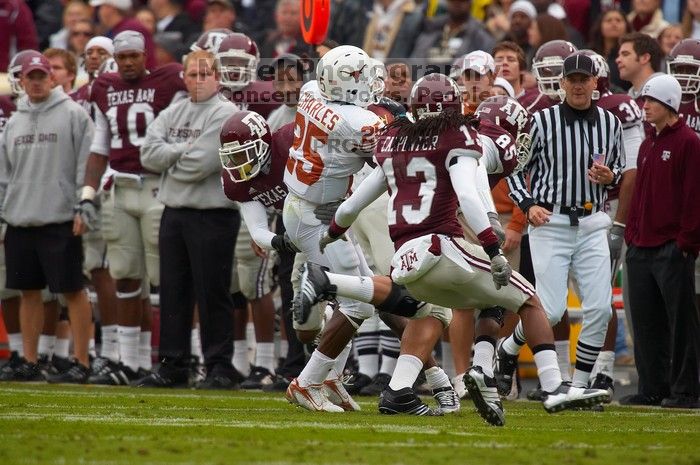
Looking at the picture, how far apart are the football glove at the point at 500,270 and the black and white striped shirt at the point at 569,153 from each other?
1.67 metres

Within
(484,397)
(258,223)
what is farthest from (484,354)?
(258,223)

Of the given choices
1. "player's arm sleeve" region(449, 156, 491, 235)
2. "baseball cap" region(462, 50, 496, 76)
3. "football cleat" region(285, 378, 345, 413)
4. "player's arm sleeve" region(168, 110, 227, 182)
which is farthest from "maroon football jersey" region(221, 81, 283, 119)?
"player's arm sleeve" region(449, 156, 491, 235)

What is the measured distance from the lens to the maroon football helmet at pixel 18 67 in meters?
10.6

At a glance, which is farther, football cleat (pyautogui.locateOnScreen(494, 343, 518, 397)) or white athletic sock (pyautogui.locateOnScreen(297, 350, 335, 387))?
football cleat (pyautogui.locateOnScreen(494, 343, 518, 397))

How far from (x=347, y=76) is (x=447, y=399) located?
5.72 ft

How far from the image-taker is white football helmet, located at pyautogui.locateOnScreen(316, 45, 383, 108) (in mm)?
7656

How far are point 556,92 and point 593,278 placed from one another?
1.54 metres

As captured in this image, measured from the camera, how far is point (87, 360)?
10.5m

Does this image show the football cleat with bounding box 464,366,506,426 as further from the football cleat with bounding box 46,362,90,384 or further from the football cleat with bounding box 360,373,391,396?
the football cleat with bounding box 46,362,90,384

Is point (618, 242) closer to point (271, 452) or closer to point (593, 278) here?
point (593, 278)

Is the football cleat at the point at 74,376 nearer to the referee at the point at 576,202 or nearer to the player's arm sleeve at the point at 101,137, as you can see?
the player's arm sleeve at the point at 101,137

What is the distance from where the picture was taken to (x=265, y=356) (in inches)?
Answer: 398

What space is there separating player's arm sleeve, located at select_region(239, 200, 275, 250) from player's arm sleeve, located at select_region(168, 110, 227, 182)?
1517 mm

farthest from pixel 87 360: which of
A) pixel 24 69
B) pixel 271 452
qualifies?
pixel 271 452
